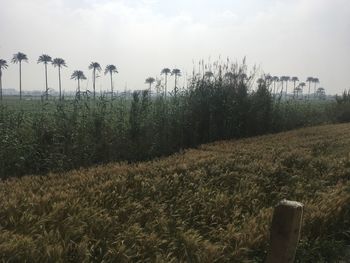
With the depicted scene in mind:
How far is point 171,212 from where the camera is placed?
16.1 feet

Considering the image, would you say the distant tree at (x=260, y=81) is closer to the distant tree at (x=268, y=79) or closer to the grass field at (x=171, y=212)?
the distant tree at (x=268, y=79)

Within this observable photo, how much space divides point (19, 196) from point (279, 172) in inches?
166

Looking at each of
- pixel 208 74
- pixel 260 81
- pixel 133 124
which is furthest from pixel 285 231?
pixel 260 81

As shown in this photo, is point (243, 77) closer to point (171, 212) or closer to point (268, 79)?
point (268, 79)

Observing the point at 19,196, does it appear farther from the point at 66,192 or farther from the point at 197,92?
the point at 197,92

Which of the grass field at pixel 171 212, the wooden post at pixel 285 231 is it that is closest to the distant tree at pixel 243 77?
the grass field at pixel 171 212

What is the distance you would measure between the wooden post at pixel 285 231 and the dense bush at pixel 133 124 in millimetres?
5130

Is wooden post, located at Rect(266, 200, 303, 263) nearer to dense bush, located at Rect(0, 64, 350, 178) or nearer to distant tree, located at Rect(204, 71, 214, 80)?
dense bush, located at Rect(0, 64, 350, 178)

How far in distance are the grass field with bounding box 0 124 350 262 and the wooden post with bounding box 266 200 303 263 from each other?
0.89 metres

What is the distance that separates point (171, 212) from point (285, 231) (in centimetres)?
205

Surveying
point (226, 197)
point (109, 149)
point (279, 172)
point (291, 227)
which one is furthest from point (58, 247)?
point (109, 149)

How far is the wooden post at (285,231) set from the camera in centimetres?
302

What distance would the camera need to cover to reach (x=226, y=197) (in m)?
5.61

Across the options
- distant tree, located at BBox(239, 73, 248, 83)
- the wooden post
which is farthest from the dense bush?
the wooden post
